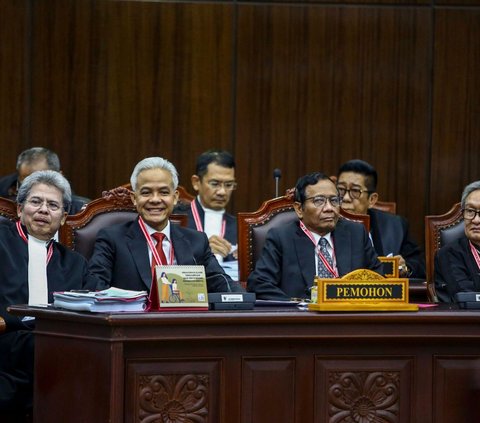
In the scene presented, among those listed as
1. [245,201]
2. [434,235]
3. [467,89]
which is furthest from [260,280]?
[467,89]

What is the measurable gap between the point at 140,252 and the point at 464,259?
144 cm

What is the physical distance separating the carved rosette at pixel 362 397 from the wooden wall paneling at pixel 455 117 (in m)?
3.67

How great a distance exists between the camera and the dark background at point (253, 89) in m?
7.48

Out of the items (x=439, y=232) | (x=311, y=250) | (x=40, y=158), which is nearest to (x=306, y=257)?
(x=311, y=250)

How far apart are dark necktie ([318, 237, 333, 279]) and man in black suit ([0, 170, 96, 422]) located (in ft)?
3.40

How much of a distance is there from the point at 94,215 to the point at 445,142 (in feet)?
10.7

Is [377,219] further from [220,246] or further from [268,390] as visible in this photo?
[268,390]

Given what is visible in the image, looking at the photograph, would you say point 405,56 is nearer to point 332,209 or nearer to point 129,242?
point 332,209

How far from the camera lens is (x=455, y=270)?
5.27 meters

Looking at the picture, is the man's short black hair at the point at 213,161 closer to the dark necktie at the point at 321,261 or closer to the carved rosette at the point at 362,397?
the dark necktie at the point at 321,261

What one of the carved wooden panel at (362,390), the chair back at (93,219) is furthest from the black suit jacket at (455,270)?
the chair back at (93,219)

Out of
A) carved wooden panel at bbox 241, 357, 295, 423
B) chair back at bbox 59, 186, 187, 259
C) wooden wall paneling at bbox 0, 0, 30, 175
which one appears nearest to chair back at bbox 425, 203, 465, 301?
chair back at bbox 59, 186, 187, 259

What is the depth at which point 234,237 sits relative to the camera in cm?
655

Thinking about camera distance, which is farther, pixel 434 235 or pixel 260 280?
pixel 434 235
